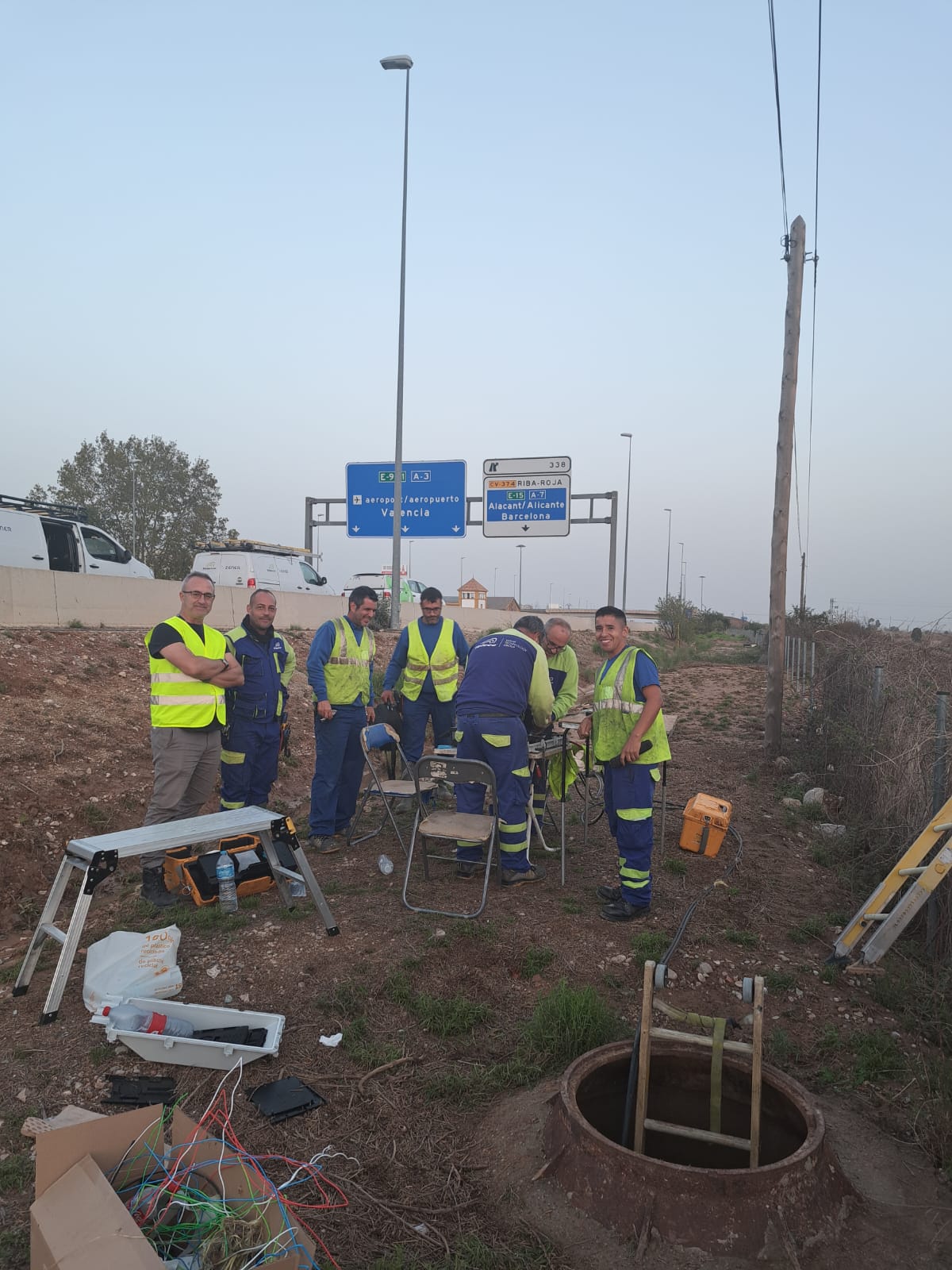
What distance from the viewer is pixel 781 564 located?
36.6 ft

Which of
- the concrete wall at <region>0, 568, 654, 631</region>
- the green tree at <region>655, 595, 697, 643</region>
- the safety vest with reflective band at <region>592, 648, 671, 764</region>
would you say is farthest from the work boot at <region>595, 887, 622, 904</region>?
the green tree at <region>655, 595, 697, 643</region>

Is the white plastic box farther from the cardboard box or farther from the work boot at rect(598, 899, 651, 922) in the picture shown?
the work boot at rect(598, 899, 651, 922)

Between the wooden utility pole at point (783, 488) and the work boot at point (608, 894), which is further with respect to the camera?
the wooden utility pole at point (783, 488)

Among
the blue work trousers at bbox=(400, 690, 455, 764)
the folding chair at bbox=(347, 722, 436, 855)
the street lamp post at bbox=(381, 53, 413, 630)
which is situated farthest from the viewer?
the street lamp post at bbox=(381, 53, 413, 630)

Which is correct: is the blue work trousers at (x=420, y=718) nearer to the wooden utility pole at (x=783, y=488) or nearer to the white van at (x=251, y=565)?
the wooden utility pole at (x=783, y=488)

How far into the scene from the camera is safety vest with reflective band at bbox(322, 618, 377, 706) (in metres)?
6.61

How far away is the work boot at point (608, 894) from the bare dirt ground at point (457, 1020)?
0.13 m

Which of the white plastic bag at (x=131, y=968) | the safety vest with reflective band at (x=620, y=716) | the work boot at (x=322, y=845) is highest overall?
the safety vest with reflective band at (x=620, y=716)

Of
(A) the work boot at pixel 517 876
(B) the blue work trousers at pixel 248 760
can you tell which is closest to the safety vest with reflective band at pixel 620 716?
(A) the work boot at pixel 517 876

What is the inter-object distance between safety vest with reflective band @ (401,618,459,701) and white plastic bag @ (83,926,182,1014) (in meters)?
3.32

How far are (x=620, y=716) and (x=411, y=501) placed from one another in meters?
13.7

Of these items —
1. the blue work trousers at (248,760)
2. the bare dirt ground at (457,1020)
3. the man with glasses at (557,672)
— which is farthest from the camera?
the man with glasses at (557,672)

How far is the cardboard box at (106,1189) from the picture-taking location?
7.26ft

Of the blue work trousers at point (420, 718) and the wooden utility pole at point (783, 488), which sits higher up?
the wooden utility pole at point (783, 488)
